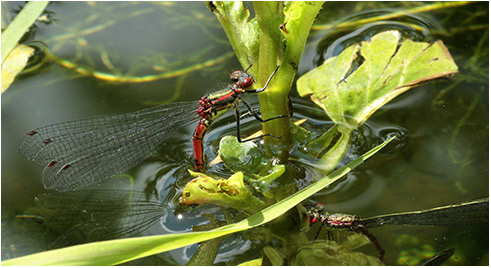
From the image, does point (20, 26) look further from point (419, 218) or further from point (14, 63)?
point (419, 218)

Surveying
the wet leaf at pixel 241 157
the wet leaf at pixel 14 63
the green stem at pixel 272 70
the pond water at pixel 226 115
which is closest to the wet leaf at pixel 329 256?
the pond water at pixel 226 115

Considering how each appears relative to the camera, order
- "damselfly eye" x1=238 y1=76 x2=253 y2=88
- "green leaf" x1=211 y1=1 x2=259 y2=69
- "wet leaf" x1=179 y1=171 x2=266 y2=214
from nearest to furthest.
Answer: "wet leaf" x1=179 y1=171 x2=266 y2=214 < "green leaf" x1=211 y1=1 x2=259 y2=69 < "damselfly eye" x1=238 y1=76 x2=253 y2=88

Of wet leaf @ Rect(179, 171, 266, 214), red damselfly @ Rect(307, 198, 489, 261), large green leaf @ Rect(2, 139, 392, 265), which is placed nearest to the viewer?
large green leaf @ Rect(2, 139, 392, 265)

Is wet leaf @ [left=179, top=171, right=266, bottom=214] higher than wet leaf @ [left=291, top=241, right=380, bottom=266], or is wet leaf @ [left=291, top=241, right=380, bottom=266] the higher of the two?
wet leaf @ [left=179, top=171, right=266, bottom=214]

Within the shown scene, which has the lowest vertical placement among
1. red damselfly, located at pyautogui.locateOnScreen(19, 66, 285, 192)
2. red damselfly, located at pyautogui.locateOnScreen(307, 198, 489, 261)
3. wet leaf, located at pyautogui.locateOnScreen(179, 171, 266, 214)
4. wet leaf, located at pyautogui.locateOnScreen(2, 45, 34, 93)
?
red damselfly, located at pyautogui.locateOnScreen(307, 198, 489, 261)

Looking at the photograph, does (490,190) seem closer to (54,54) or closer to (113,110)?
(113,110)

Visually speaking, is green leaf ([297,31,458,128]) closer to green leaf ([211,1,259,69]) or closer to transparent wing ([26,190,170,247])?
green leaf ([211,1,259,69])

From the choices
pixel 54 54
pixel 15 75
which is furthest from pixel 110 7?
pixel 15 75

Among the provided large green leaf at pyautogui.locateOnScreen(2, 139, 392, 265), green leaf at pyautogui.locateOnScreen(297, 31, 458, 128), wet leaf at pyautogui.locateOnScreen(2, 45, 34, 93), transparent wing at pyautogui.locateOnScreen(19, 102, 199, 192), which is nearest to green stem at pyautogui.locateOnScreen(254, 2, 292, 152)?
green leaf at pyautogui.locateOnScreen(297, 31, 458, 128)
